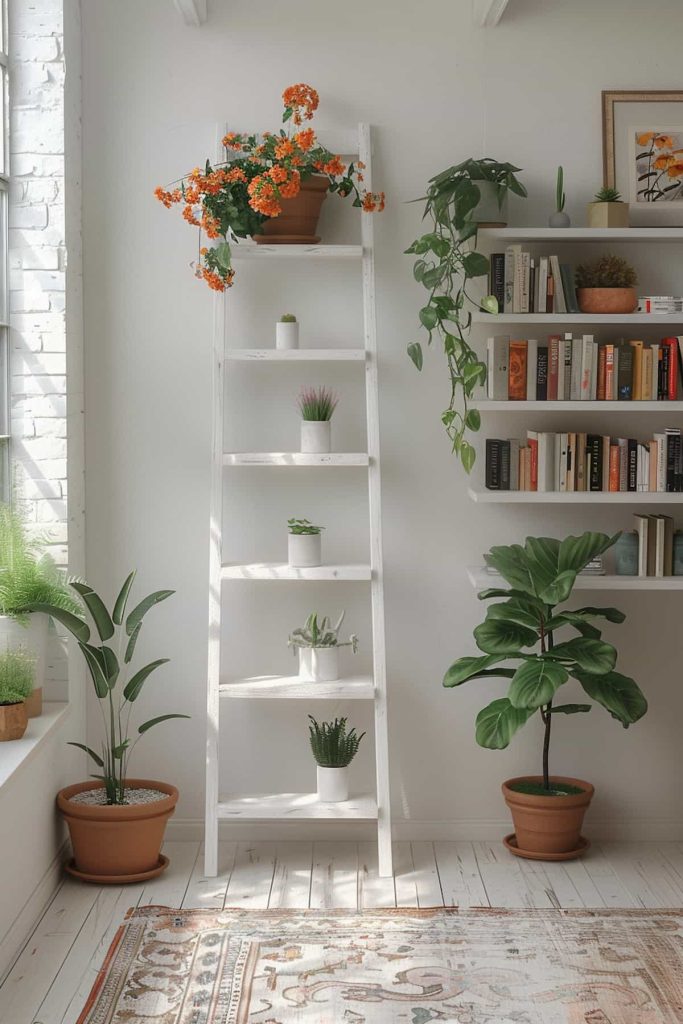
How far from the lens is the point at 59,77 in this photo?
350 cm

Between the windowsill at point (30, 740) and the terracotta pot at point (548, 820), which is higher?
the windowsill at point (30, 740)

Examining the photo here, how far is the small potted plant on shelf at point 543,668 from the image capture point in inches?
131

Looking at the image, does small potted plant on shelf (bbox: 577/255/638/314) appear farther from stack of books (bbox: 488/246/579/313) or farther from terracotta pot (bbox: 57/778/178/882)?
terracotta pot (bbox: 57/778/178/882)

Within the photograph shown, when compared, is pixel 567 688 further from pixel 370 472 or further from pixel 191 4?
pixel 191 4

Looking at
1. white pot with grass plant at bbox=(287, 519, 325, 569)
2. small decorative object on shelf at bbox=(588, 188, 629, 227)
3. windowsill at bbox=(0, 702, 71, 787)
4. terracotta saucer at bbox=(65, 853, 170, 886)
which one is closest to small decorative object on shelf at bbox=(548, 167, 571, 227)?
small decorative object on shelf at bbox=(588, 188, 629, 227)

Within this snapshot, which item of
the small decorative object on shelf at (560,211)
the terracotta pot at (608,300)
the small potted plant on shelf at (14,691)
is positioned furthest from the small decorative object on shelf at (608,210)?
the small potted plant on shelf at (14,691)

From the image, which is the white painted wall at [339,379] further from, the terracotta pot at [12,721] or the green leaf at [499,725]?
the terracotta pot at [12,721]

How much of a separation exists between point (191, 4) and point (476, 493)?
1720mm

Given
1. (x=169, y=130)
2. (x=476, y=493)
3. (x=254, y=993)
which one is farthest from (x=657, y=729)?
(x=169, y=130)

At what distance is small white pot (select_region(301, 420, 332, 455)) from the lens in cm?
360

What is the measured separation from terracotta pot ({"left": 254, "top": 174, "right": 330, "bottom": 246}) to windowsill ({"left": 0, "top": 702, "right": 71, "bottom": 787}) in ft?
5.16

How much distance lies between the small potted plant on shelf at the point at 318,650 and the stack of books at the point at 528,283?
1123 mm

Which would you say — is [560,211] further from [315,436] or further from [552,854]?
[552,854]

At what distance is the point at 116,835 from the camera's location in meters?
3.38
